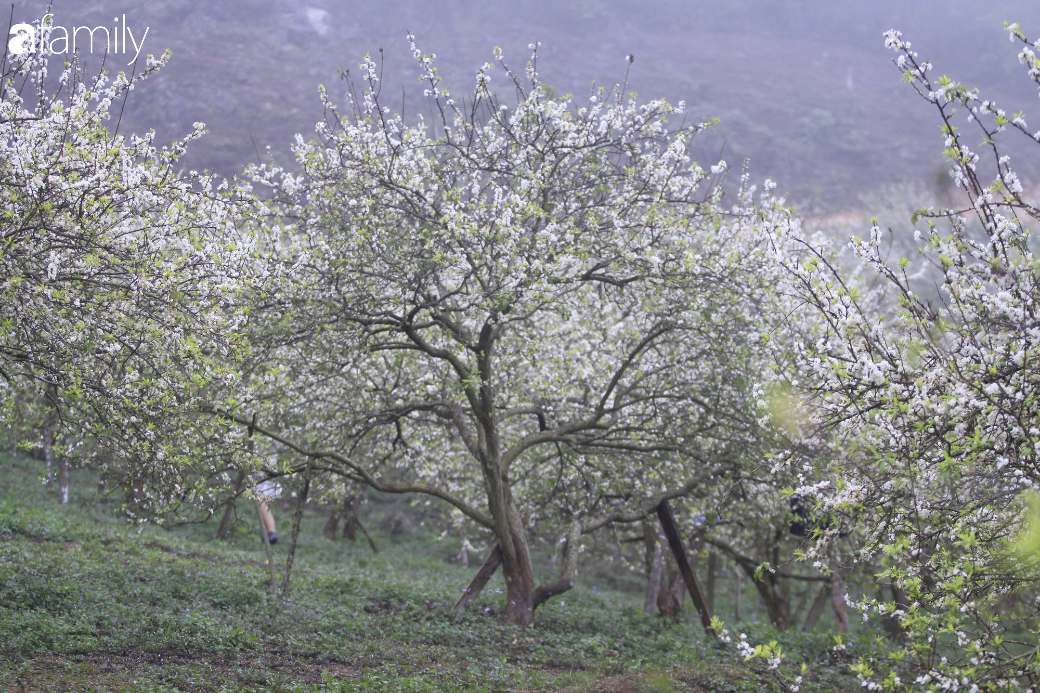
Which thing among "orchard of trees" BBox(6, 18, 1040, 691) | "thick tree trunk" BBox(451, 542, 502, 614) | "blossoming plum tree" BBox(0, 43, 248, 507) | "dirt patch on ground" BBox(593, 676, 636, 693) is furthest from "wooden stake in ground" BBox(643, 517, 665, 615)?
"blossoming plum tree" BBox(0, 43, 248, 507)

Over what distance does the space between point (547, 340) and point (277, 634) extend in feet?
20.6

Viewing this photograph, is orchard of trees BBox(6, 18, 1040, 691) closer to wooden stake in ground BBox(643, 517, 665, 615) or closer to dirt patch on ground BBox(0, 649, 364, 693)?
wooden stake in ground BBox(643, 517, 665, 615)

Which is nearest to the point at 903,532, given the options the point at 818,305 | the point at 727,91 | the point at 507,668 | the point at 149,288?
the point at 818,305

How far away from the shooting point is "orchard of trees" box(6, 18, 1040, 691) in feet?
15.6

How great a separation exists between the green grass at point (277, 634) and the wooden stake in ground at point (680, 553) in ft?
1.56

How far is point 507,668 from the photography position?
9102 millimetres

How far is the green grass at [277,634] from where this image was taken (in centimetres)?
761

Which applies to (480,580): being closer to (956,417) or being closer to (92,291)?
(92,291)

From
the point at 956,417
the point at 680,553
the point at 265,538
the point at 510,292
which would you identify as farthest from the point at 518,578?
the point at 956,417

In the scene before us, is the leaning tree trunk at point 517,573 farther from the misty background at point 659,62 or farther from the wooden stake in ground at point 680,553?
the misty background at point 659,62

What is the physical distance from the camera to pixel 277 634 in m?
9.52

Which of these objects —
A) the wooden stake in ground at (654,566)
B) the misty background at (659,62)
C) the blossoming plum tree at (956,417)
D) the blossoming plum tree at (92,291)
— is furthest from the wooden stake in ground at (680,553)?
the misty background at (659,62)

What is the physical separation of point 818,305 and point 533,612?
27.8 feet

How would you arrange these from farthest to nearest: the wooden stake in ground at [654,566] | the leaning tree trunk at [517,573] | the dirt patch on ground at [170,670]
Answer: the wooden stake in ground at [654,566]
the leaning tree trunk at [517,573]
the dirt patch on ground at [170,670]
